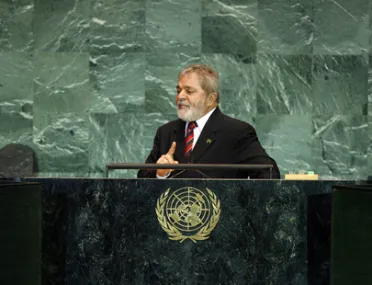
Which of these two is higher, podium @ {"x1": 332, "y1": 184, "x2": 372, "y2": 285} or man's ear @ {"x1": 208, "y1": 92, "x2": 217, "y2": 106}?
man's ear @ {"x1": 208, "y1": 92, "x2": 217, "y2": 106}

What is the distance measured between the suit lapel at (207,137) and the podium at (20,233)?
6.02 ft

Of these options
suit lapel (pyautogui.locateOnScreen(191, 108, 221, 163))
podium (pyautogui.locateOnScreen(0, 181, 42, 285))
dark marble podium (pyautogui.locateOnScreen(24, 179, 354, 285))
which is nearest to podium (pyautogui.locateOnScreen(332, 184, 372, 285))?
dark marble podium (pyautogui.locateOnScreen(24, 179, 354, 285))

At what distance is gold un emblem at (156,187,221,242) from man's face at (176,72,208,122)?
1.87 m

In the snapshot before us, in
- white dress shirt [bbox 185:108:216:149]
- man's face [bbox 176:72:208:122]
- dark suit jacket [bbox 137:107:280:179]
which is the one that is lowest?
dark suit jacket [bbox 137:107:280:179]

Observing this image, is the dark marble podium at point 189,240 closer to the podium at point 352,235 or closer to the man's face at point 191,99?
the podium at point 352,235

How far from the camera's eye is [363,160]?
24.5 feet

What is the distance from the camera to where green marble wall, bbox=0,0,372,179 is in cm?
745

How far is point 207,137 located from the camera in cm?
534

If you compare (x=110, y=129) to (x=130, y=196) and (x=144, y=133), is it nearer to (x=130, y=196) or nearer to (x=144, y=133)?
(x=144, y=133)

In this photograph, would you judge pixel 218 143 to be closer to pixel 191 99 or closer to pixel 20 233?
pixel 191 99

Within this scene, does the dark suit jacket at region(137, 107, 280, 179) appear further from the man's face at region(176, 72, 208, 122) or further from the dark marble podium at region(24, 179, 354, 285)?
the dark marble podium at region(24, 179, 354, 285)

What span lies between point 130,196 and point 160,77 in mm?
3943

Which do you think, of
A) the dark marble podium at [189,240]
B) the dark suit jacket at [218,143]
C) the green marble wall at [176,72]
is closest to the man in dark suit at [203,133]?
the dark suit jacket at [218,143]

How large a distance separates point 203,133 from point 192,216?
1819 millimetres
